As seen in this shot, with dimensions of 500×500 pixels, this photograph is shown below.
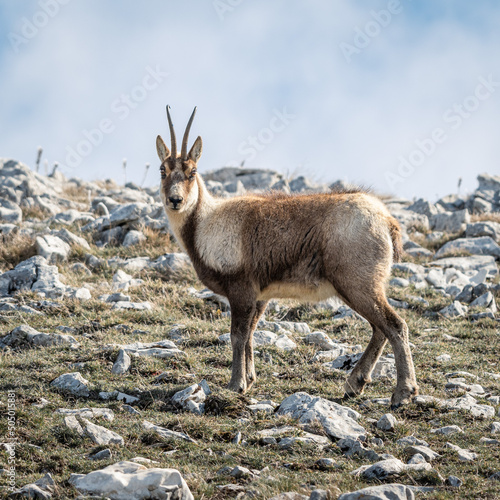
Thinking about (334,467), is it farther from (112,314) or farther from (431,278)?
(431,278)

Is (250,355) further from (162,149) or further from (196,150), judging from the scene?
(162,149)

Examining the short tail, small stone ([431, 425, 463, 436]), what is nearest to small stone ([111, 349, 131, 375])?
the short tail

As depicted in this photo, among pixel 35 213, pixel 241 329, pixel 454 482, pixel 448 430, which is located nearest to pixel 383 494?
pixel 454 482

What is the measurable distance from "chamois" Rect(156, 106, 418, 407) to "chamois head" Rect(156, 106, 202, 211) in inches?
0.5

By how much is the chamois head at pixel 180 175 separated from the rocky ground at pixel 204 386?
A: 197cm

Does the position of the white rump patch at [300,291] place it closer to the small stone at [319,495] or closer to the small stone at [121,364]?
the small stone at [121,364]

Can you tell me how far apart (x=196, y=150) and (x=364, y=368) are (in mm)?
3506

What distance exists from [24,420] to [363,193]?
15.0 ft

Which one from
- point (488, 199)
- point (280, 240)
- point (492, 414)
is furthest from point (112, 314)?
point (488, 199)

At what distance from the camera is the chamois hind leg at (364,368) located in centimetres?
720

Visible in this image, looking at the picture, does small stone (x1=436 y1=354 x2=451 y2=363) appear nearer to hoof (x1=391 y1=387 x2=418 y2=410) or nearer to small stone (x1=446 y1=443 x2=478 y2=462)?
hoof (x1=391 y1=387 x2=418 y2=410)

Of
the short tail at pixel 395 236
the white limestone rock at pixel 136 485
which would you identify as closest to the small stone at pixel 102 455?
the white limestone rock at pixel 136 485

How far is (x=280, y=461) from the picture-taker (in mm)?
5125

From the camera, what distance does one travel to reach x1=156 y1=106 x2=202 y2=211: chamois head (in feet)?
26.0
